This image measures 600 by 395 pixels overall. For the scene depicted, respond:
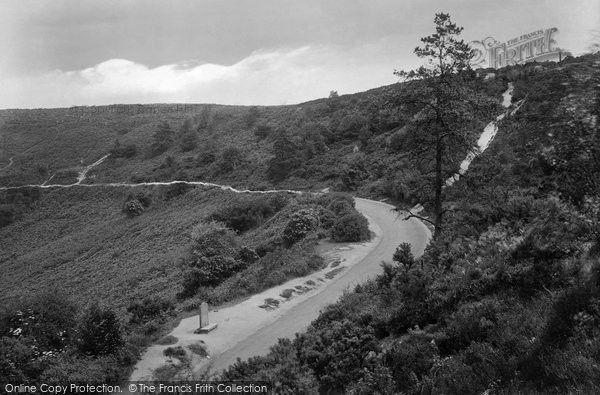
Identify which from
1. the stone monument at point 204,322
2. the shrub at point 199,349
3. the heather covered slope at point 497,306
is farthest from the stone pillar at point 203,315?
the heather covered slope at point 497,306

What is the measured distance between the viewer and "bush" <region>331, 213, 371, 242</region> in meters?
20.9

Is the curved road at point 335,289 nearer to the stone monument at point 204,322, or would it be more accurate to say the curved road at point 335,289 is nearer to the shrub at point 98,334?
the stone monument at point 204,322

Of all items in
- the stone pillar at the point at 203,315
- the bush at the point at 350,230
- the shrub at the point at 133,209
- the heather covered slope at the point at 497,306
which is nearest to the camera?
the heather covered slope at the point at 497,306

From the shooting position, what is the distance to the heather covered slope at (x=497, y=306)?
5.50m

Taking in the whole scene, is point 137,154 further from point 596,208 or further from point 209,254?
point 596,208

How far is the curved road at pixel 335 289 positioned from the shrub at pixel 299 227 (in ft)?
12.0

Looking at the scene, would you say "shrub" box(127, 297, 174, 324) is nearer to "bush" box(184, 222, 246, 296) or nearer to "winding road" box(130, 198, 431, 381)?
"winding road" box(130, 198, 431, 381)

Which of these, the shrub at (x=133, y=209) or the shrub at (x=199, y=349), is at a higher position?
the shrub at (x=199, y=349)

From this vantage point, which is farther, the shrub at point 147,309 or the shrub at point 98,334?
the shrub at point 147,309

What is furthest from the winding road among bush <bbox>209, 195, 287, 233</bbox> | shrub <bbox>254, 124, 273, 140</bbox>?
shrub <bbox>254, 124, 273, 140</bbox>

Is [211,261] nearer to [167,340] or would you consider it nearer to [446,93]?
[167,340]

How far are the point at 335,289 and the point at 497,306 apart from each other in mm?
8332

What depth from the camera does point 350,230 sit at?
68.4 feet

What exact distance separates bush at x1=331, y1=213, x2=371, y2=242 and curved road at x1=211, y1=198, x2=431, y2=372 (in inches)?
34.0
